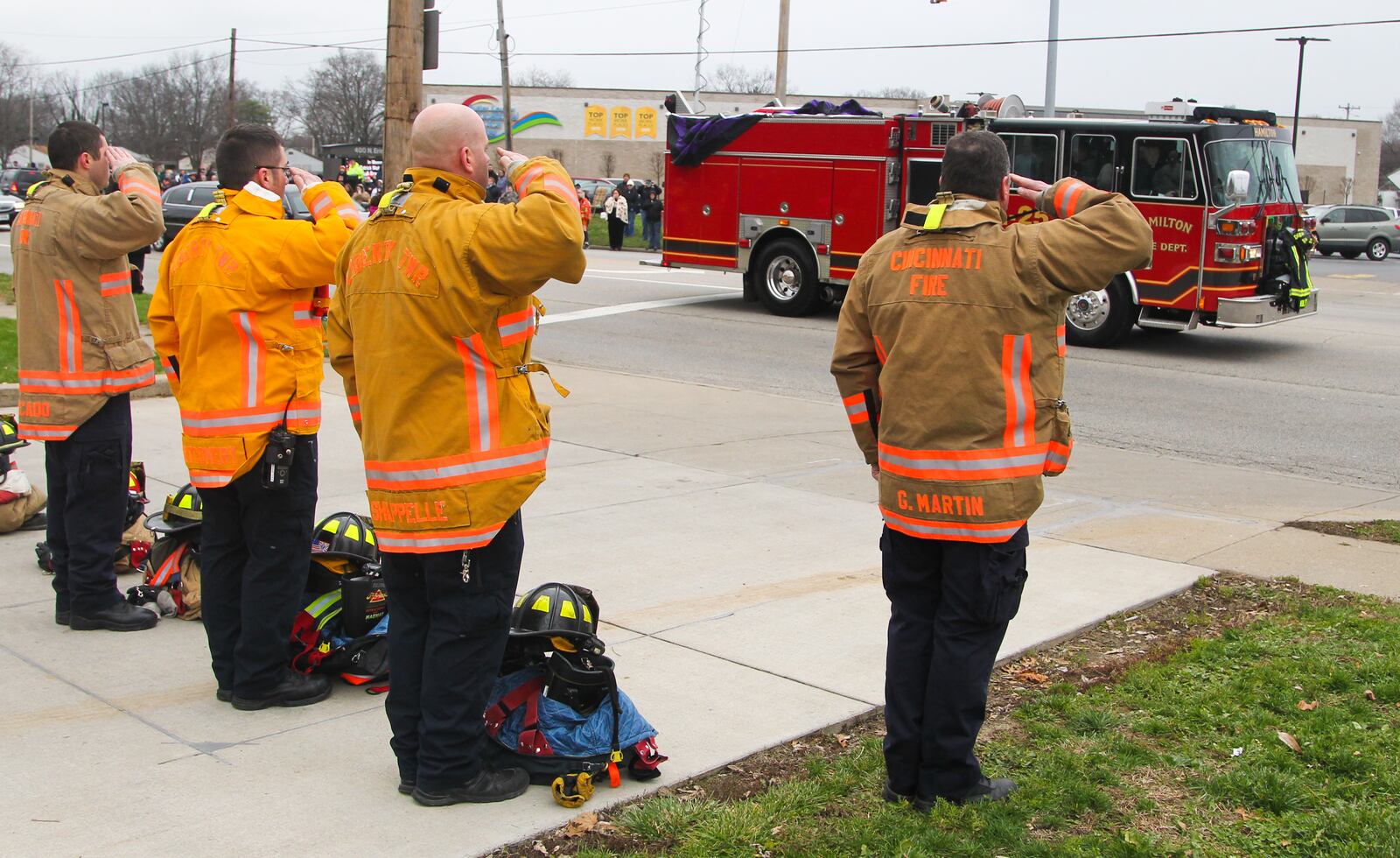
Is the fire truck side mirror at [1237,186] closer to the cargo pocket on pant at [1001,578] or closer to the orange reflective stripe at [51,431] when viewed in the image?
the cargo pocket on pant at [1001,578]

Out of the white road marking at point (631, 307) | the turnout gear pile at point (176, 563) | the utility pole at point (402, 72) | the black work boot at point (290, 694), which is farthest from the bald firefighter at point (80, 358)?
the white road marking at point (631, 307)

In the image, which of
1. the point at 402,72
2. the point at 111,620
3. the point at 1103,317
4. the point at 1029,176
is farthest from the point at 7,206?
the point at 111,620

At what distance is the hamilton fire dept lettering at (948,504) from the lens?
11.7 ft

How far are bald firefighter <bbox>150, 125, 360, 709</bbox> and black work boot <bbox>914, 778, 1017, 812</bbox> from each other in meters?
2.13

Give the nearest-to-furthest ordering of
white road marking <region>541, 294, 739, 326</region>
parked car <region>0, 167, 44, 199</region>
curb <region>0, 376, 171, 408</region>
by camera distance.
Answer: curb <region>0, 376, 171, 408</region> < white road marking <region>541, 294, 739, 326</region> < parked car <region>0, 167, 44, 199</region>

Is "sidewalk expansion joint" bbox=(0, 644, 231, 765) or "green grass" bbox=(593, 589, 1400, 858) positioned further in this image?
"sidewalk expansion joint" bbox=(0, 644, 231, 765)

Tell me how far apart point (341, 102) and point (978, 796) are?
299ft

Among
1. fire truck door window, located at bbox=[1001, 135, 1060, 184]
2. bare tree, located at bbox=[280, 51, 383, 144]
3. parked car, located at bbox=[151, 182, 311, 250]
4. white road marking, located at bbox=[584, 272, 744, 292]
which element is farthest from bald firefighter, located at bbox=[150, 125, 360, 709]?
bare tree, located at bbox=[280, 51, 383, 144]

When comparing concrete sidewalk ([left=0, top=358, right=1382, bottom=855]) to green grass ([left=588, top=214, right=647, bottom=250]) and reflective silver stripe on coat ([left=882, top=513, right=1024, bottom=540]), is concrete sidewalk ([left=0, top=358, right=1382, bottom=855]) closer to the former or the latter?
reflective silver stripe on coat ([left=882, top=513, right=1024, bottom=540])

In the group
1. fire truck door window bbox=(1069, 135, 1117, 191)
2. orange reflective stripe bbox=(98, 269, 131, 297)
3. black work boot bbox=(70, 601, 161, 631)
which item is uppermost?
fire truck door window bbox=(1069, 135, 1117, 191)

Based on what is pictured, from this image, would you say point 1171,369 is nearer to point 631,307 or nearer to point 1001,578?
point 631,307

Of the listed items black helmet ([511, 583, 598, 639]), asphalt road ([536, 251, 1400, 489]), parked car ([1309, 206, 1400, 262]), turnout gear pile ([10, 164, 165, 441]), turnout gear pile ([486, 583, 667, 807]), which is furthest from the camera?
parked car ([1309, 206, 1400, 262])

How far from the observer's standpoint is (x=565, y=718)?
3.90 m

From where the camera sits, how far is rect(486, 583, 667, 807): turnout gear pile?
385cm
